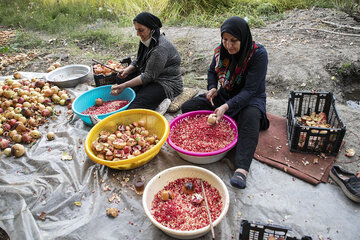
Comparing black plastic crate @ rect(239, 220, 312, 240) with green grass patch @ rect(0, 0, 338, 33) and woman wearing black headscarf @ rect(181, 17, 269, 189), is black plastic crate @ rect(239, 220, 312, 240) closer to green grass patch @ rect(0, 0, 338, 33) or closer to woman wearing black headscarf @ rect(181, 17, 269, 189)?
woman wearing black headscarf @ rect(181, 17, 269, 189)

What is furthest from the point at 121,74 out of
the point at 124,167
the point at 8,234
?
the point at 8,234

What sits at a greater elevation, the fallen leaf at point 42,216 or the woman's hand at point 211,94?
the woman's hand at point 211,94

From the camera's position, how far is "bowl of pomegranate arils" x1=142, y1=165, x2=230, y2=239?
1.77 metres

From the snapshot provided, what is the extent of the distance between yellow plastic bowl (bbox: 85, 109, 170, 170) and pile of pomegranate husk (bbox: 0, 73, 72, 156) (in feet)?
2.99

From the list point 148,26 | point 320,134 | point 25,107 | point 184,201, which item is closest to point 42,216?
point 184,201

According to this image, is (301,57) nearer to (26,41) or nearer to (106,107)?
(106,107)

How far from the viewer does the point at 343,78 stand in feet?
12.0

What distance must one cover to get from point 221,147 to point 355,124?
1581 mm

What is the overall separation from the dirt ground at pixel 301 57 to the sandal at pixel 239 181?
3.23ft

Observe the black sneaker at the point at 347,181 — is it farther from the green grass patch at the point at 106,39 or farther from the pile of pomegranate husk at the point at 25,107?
the green grass patch at the point at 106,39

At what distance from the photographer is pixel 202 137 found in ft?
8.30

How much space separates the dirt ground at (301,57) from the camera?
11.1 feet

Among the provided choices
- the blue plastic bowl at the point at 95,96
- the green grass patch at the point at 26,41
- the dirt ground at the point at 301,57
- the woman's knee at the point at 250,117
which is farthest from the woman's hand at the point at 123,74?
the green grass patch at the point at 26,41

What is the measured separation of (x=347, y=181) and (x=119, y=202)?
1.88m
